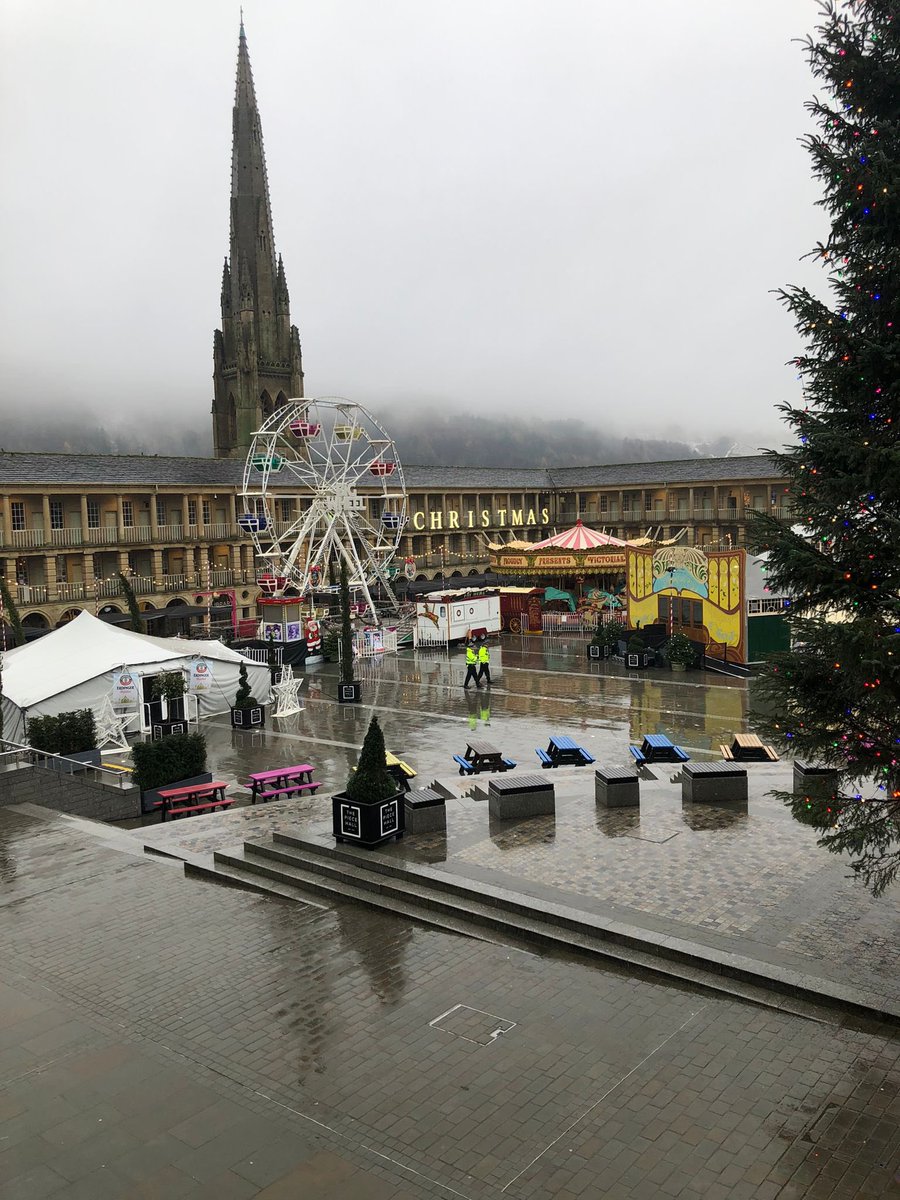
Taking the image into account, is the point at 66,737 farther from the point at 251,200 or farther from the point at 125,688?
the point at 251,200

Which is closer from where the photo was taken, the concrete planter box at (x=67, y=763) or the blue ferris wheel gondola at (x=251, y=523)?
the concrete planter box at (x=67, y=763)

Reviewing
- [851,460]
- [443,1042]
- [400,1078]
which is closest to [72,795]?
[443,1042]

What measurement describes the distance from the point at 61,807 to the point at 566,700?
15.2 meters

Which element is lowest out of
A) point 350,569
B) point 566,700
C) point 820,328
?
point 566,700

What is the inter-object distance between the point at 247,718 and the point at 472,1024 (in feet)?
58.3

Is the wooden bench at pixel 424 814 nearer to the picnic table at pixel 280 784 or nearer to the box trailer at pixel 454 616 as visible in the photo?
the picnic table at pixel 280 784

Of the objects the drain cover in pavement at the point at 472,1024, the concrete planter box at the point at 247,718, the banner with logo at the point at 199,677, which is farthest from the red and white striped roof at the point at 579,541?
the drain cover in pavement at the point at 472,1024

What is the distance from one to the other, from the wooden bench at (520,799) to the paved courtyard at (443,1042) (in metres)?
0.39

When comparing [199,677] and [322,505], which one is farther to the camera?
[322,505]

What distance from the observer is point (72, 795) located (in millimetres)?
17594

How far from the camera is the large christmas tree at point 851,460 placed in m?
8.56

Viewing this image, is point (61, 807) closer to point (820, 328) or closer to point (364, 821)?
point (364, 821)

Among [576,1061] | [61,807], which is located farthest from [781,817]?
[61,807]

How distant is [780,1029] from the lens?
27.3ft
